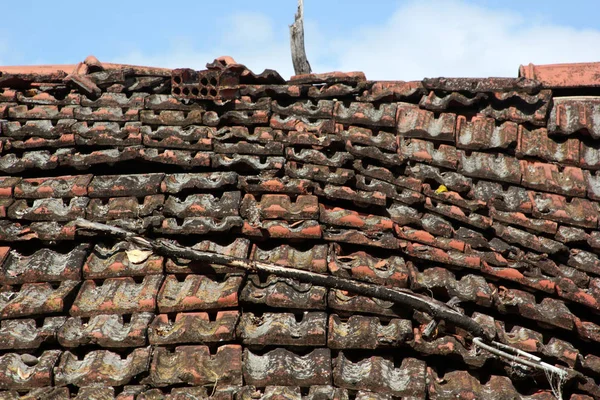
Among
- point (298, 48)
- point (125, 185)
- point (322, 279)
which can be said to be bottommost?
point (322, 279)

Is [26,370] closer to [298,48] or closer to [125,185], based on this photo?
[125,185]

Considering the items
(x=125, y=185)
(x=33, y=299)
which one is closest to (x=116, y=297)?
(x=33, y=299)

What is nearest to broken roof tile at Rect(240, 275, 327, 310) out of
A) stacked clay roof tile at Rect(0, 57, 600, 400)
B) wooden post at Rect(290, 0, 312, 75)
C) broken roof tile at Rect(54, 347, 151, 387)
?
stacked clay roof tile at Rect(0, 57, 600, 400)

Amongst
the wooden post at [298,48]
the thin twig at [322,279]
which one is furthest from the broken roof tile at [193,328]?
the wooden post at [298,48]

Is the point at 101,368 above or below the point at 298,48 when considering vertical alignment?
below

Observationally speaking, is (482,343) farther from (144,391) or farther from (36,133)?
(36,133)

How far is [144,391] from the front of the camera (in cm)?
433

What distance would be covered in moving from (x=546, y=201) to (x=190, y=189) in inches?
106

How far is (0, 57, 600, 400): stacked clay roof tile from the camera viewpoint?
14.8 ft

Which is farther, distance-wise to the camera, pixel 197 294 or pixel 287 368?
pixel 197 294

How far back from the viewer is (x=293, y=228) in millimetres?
5152

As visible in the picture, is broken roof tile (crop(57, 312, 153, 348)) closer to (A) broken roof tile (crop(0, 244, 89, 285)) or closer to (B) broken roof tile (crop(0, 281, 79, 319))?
(B) broken roof tile (crop(0, 281, 79, 319))

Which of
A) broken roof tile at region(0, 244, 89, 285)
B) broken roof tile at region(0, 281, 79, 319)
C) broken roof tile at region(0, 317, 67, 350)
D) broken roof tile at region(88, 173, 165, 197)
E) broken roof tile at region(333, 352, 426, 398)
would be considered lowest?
broken roof tile at region(333, 352, 426, 398)

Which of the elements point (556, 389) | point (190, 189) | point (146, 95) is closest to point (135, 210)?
point (190, 189)
